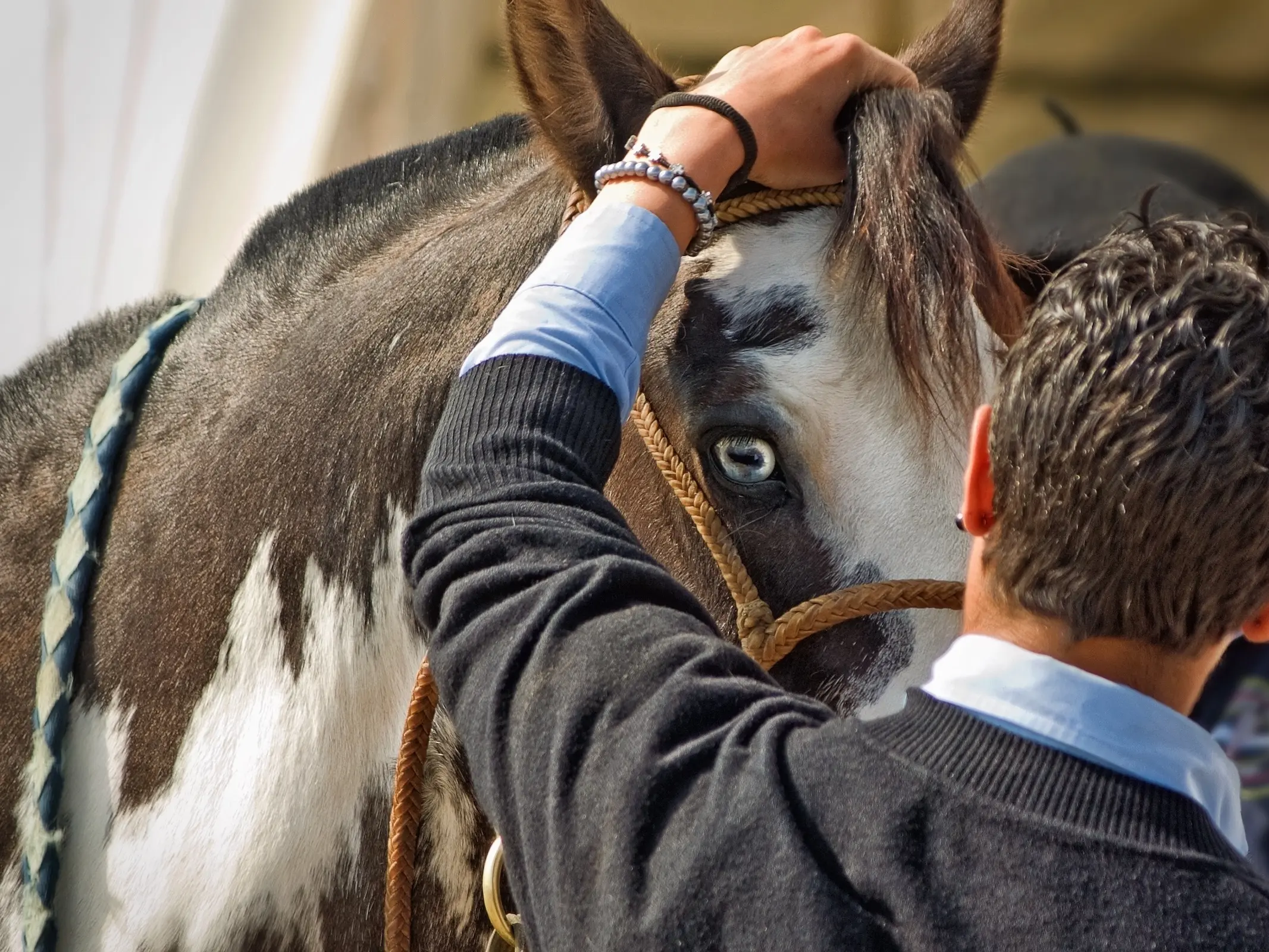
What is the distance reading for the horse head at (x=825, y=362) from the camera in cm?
94

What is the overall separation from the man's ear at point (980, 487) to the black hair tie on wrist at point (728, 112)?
32cm

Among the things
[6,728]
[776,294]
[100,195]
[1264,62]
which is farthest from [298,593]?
[1264,62]

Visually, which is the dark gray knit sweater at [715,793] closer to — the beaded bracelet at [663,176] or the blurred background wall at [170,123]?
the beaded bracelet at [663,176]

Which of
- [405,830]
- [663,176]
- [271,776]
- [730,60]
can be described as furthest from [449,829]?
[730,60]

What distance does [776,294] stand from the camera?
39.3 inches

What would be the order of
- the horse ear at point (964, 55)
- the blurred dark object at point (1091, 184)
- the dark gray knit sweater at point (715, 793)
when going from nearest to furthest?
1. the dark gray knit sweater at point (715, 793)
2. the horse ear at point (964, 55)
3. the blurred dark object at point (1091, 184)

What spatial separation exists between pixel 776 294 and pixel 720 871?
51 cm

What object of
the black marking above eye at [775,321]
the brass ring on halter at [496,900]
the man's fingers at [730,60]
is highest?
the man's fingers at [730,60]

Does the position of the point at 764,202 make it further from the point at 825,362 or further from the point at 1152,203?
the point at 1152,203

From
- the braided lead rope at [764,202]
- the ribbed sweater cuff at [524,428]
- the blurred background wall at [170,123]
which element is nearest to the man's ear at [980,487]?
the ribbed sweater cuff at [524,428]

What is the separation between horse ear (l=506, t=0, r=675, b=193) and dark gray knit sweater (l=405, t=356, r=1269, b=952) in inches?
13.8

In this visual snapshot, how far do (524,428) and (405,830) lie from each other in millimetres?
431

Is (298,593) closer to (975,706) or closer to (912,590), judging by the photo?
(912,590)

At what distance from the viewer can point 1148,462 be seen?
24.7 inches
